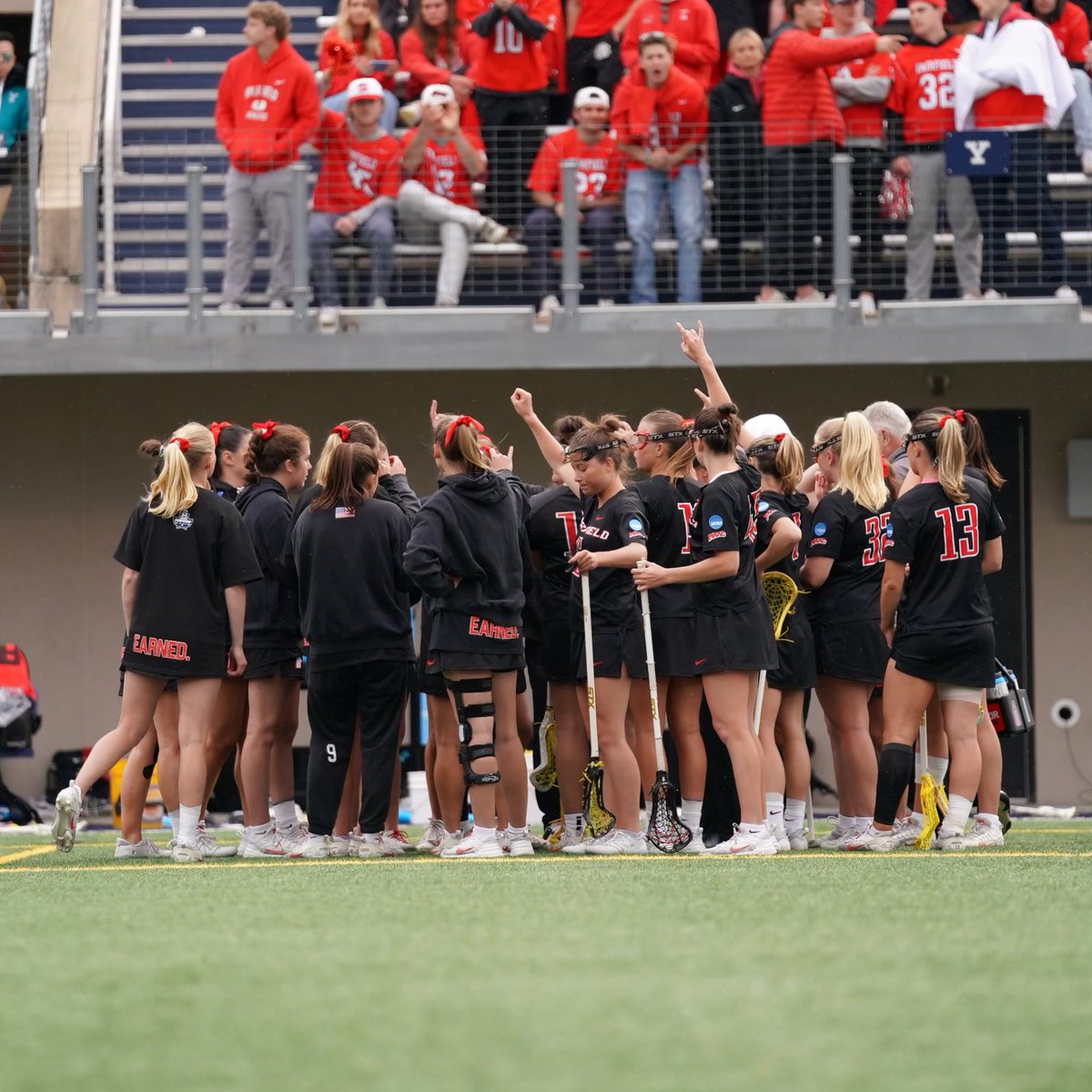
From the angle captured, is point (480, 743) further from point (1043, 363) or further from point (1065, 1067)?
point (1043, 363)

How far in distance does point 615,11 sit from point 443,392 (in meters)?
2.91

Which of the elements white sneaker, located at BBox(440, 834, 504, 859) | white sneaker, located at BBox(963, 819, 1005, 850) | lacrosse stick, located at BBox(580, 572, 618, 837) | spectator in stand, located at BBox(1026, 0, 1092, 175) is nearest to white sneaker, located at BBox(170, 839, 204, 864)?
white sneaker, located at BBox(440, 834, 504, 859)

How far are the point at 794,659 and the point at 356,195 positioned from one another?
5117mm

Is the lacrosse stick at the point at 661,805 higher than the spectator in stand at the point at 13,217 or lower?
lower

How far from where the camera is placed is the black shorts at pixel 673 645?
733 centimetres

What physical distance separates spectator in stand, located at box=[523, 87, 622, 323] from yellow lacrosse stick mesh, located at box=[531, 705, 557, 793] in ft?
13.7

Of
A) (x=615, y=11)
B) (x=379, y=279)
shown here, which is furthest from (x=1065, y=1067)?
(x=615, y=11)

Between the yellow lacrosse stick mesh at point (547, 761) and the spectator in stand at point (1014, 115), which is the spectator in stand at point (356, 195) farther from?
the yellow lacrosse stick mesh at point (547, 761)

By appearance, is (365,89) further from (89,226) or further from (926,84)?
(926,84)

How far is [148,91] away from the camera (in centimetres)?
1423

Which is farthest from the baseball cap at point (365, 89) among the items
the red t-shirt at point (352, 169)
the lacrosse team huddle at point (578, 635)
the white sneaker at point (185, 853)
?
the white sneaker at point (185, 853)

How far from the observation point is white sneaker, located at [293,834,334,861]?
24.9ft

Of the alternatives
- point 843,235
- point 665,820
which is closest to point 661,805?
point 665,820

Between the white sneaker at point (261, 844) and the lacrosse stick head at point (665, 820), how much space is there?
169 centimetres
